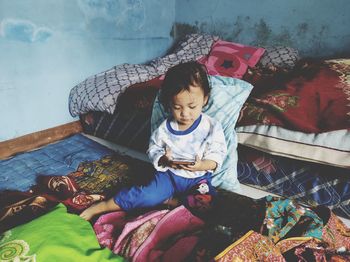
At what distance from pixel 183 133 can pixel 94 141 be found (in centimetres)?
105

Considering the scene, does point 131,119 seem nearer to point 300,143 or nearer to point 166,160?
point 166,160

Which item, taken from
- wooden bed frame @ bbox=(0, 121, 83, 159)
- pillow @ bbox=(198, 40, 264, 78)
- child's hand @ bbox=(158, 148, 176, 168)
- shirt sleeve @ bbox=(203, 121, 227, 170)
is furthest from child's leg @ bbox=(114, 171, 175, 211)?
pillow @ bbox=(198, 40, 264, 78)

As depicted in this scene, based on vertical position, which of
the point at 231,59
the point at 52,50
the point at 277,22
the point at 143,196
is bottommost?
the point at 143,196

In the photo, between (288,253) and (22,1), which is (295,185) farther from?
(22,1)

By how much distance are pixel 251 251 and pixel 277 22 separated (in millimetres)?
2444

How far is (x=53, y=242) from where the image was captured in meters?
0.88

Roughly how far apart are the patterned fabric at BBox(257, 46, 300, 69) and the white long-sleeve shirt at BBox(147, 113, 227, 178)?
144cm

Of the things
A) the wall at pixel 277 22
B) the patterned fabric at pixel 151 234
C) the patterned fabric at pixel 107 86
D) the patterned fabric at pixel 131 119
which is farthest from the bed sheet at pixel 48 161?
the wall at pixel 277 22

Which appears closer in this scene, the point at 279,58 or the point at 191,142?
the point at 191,142

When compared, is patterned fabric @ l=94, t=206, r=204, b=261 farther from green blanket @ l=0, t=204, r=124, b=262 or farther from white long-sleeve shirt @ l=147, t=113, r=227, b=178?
white long-sleeve shirt @ l=147, t=113, r=227, b=178

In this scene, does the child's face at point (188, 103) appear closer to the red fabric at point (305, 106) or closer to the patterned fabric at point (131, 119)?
the red fabric at point (305, 106)

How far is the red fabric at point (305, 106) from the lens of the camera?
4.63ft

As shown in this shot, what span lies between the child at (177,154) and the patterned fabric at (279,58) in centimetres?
147

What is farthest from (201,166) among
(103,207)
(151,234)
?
(103,207)
